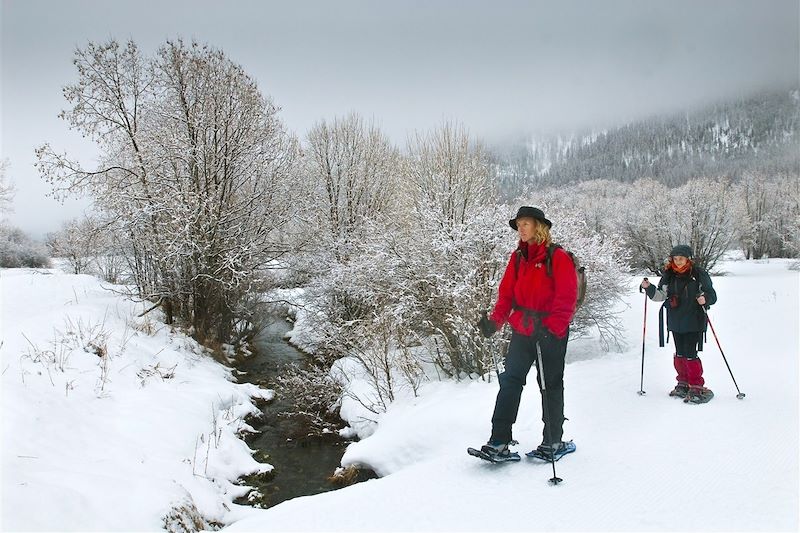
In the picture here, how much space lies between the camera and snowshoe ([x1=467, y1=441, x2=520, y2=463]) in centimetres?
393

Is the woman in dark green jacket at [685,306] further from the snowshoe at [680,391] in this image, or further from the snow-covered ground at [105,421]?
the snow-covered ground at [105,421]

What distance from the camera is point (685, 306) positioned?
223 inches

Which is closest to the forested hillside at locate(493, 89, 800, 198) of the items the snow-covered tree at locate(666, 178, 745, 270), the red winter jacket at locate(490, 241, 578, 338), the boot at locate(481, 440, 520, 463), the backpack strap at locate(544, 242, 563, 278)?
the snow-covered tree at locate(666, 178, 745, 270)

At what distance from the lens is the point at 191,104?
531 inches

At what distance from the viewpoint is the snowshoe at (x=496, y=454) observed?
393 cm

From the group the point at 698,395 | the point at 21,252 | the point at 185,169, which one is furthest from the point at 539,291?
the point at 21,252

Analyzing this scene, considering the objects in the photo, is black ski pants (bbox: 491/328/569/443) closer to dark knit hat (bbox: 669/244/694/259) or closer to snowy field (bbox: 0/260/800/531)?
snowy field (bbox: 0/260/800/531)

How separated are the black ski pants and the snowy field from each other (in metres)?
0.31

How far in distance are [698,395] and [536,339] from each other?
2.61 meters

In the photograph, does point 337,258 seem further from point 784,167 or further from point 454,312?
point 784,167

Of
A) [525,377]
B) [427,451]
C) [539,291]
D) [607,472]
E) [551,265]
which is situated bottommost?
[427,451]

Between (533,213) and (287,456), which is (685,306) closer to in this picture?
(533,213)

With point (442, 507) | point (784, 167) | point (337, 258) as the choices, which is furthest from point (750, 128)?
point (442, 507)

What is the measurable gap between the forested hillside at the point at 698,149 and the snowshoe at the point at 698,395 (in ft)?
383
